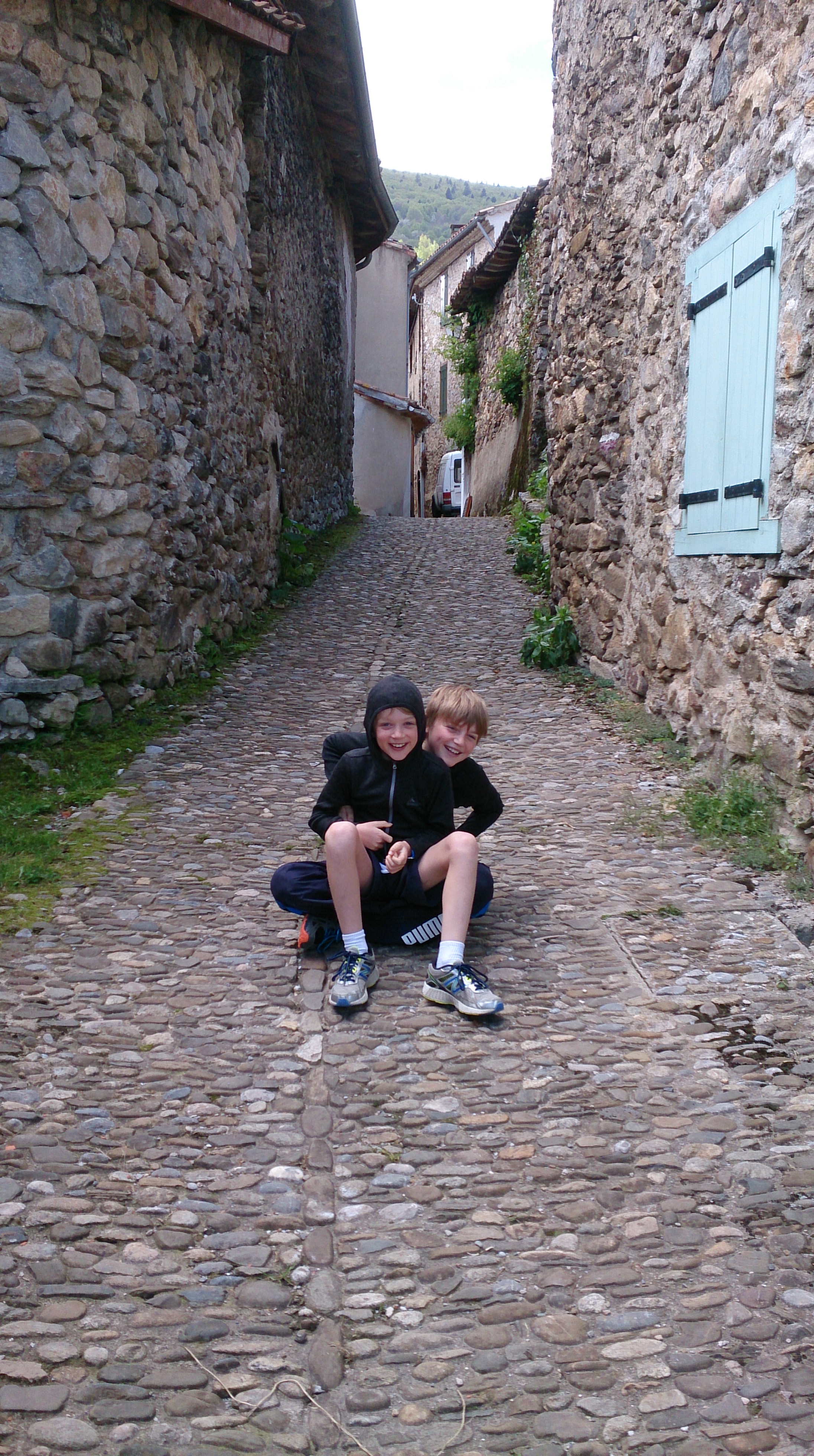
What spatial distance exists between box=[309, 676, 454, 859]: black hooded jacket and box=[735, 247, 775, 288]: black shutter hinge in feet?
7.19

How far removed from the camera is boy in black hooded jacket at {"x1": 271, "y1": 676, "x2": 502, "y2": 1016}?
331 cm

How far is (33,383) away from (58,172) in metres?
1.01

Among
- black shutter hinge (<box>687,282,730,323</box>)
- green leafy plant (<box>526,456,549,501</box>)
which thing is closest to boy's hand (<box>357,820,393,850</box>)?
black shutter hinge (<box>687,282,730,323</box>)

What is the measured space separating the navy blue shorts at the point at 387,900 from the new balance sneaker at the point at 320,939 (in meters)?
0.03

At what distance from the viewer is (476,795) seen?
3.70 meters

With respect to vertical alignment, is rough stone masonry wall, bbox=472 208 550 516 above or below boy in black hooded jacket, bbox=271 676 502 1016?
above

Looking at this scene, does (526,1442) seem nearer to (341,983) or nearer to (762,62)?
(341,983)

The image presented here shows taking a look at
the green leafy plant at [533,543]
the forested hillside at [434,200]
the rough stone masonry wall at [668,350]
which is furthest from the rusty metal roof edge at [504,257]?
the forested hillside at [434,200]

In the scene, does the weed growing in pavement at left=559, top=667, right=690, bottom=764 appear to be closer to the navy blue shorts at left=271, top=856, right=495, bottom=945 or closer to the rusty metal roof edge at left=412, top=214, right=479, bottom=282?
the navy blue shorts at left=271, top=856, right=495, bottom=945

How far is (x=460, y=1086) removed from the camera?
292 centimetres

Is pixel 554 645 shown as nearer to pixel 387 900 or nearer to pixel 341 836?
pixel 387 900

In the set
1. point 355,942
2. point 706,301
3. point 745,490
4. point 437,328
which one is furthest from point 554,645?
point 437,328

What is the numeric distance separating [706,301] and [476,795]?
2701 mm

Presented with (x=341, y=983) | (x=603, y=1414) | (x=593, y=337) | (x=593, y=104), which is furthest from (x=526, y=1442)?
(x=593, y=104)
